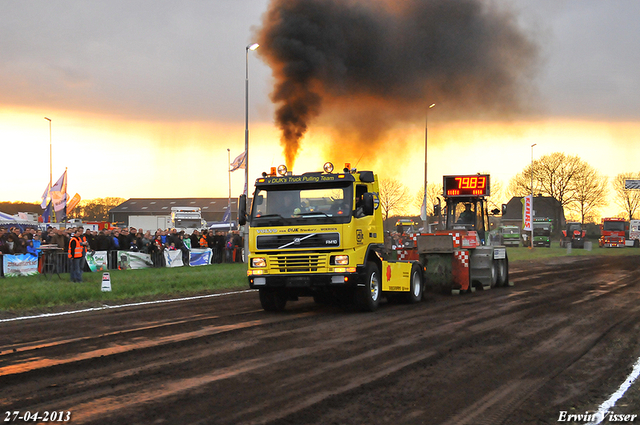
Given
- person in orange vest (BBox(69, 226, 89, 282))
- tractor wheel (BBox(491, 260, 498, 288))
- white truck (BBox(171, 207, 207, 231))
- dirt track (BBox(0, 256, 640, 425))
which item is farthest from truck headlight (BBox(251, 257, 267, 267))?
white truck (BBox(171, 207, 207, 231))

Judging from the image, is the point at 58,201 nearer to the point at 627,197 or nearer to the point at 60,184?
the point at 60,184

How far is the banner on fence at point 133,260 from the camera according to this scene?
2400cm

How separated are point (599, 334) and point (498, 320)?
1.96m

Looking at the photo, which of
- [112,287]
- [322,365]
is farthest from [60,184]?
[322,365]

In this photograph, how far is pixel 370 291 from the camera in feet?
42.0

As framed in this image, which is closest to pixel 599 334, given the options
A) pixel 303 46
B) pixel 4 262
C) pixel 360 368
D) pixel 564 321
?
pixel 564 321

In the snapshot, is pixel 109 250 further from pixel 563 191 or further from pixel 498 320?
pixel 563 191

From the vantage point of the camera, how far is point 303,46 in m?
18.8

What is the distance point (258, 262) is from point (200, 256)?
50.3ft

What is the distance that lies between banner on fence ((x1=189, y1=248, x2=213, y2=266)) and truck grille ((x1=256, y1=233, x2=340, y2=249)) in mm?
A: 15253

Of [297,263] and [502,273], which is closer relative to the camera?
[297,263]

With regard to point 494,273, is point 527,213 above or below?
above

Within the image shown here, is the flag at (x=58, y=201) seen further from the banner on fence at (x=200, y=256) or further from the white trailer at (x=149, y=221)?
the banner on fence at (x=200, y=256)

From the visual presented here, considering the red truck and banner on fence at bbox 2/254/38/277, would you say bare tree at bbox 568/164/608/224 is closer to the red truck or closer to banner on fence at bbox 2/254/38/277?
the red truck
